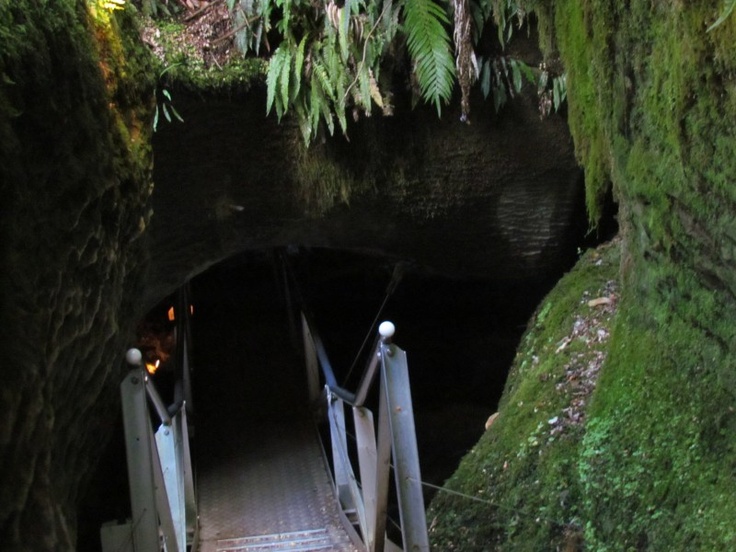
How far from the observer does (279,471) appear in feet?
22.6

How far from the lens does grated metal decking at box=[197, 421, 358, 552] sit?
5344 millimetres

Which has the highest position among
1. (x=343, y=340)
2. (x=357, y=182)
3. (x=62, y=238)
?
(x=357, y=182)

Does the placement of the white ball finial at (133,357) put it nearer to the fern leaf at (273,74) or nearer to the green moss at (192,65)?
the fern leaf at (273,74)

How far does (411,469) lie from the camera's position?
3297 millimetres

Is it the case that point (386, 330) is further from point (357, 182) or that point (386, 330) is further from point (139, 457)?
point (357, 182)

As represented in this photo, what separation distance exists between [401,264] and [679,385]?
215 inches

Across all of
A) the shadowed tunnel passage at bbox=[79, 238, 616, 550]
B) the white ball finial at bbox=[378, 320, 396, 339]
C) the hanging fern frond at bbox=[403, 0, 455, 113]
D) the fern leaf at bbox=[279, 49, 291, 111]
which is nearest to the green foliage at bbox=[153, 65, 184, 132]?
the fern leaf at bbox=[279, 49, 291, 111]

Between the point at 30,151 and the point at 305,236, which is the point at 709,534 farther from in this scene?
the point at 305,236

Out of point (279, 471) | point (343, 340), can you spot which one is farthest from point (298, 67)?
point (343, 340)

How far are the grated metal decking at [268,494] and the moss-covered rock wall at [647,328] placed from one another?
54.0 inches

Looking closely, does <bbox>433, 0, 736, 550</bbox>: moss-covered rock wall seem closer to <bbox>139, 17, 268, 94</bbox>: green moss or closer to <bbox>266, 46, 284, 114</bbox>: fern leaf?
<bbox>266, 46, 284, 114</bbox>: fern leaf

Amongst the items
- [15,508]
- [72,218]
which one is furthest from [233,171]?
[15,508]

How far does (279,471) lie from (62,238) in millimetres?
4558

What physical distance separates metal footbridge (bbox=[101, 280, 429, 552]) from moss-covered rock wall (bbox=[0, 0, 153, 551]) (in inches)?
12.0
